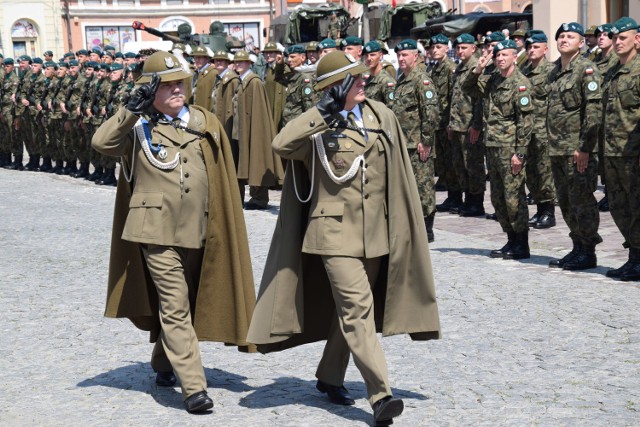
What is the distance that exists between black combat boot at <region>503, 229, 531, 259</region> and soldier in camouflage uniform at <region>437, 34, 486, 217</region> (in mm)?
2943

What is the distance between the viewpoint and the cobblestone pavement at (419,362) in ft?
19.9

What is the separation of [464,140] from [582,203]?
4146mm

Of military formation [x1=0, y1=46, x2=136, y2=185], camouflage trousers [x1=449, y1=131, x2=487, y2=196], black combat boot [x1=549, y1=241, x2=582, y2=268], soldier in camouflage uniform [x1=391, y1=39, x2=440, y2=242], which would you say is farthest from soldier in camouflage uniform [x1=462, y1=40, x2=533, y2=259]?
military formation [x1=0, y1=46, x2=136, y2=185]

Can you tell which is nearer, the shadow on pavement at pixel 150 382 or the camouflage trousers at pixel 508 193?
the shadow on pavement at pixel 150 382

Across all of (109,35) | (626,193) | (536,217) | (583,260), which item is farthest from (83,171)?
(109,35)

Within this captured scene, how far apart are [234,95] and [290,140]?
33.1 feet

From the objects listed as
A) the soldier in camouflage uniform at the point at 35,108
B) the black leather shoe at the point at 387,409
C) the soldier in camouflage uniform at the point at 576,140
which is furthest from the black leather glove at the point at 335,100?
the soldier in camouflage uniform at the point at 35,108

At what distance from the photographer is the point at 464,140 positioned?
14.2 metres

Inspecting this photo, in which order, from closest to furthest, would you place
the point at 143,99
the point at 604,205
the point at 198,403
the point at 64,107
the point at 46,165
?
the point at 198,403 → the point at 143,99 → the point at 604,205 → the point at 64,107 → the point at 46,165

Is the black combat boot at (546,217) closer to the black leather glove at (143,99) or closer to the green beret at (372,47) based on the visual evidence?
the green beret at (372,47)

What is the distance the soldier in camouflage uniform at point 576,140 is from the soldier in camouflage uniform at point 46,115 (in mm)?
13870

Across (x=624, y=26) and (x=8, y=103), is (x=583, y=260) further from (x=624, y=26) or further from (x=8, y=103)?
(x=8, y=103)

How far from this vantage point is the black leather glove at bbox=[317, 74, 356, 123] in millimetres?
5777

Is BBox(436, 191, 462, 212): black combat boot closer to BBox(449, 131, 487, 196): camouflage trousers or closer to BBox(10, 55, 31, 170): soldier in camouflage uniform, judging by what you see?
BBox(449, 131, 487, 196): camouflage trousers
